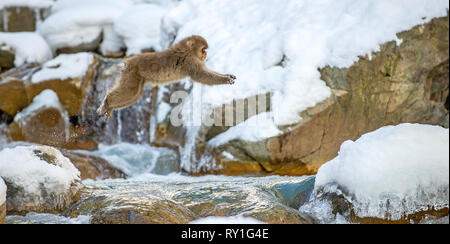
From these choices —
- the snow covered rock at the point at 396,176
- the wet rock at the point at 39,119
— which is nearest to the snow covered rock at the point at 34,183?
the snow covered rock at the point at 396,176

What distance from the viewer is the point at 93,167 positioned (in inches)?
248

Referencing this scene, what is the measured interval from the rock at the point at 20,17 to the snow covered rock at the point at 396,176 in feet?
27.9

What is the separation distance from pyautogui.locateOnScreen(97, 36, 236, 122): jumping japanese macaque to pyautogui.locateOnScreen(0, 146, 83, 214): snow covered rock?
3.20 ft

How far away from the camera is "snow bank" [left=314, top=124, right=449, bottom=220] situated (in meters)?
2.56

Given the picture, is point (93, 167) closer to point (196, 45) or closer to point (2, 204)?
point (196, 45)

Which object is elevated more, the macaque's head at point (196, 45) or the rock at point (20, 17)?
the rock at point (20, 17)

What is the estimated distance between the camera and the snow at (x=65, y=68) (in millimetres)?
7543

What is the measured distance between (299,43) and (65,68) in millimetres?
3815

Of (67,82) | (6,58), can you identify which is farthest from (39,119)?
(6,58)

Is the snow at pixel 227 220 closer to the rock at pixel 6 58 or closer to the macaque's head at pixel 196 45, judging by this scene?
the macaque's head at pixel 196 45

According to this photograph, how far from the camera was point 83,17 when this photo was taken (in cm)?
941
